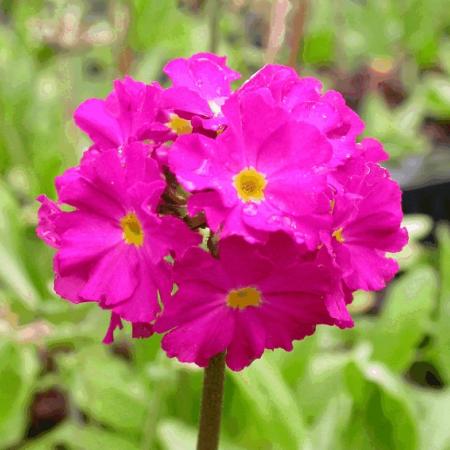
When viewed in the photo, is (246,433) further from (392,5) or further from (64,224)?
(392,5)

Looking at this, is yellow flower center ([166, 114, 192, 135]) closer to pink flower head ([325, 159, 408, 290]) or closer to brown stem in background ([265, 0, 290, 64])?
pink flower head ([325, 159, 408, 290])

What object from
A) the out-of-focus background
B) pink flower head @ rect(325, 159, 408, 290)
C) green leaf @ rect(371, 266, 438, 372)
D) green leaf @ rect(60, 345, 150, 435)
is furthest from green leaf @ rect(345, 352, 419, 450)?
pink flower head @ rect(325, 159, 408, 290)

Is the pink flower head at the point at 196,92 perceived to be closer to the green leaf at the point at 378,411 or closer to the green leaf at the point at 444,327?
the green leaf at the point at 378,411

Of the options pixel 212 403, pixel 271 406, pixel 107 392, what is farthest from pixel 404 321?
pixel 212 403

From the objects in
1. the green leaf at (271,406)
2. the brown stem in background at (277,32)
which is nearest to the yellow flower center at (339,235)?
→ the green leaf at (271,406)

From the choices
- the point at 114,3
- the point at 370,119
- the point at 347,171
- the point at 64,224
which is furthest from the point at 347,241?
the point at 370,119

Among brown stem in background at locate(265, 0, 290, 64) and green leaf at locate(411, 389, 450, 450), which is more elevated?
brown stem in background at locate(265, 0, 290, 64)
